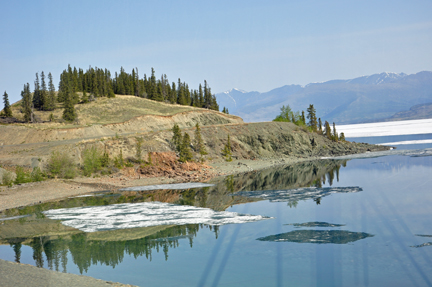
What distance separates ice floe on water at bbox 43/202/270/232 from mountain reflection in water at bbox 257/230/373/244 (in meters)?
3.73

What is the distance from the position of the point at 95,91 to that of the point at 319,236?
77888 mm

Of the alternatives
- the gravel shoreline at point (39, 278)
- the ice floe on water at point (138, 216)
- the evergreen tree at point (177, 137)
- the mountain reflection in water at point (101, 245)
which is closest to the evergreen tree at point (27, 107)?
the evergreen tree at point (177, 137)

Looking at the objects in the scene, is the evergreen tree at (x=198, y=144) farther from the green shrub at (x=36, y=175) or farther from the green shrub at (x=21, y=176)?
the green shrub at (x=21, y=176)

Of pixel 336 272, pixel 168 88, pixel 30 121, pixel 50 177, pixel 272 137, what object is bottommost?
pixel 336 272

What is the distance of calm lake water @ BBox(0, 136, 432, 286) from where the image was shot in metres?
13.6

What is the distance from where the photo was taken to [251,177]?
4334cm

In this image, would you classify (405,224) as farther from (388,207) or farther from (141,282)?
(141,282)

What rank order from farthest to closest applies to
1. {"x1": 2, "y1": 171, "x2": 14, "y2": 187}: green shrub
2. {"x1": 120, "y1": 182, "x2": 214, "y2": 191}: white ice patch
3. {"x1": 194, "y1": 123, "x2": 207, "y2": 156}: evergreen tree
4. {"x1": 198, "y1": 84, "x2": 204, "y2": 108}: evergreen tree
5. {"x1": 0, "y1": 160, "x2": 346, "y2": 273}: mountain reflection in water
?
{"x1": 198, "y1": 84, "x2": 204, "y2": 108}: evergreen tree
{"x1": 194, "y1": 123, "x2": 207, "y2": 156}: evergreen tree
{"x1": 120, "y1": 182, "x2": 214, "y2": 191}: white ice patch
{"x1": 2, "y1": 171, "x2": 14, "y2": 187}: green shrub
{"x1": 0, "y1": 160, "x2": 346, "y2": 273}: mountain reflection in water

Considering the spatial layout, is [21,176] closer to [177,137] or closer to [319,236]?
[177,137]

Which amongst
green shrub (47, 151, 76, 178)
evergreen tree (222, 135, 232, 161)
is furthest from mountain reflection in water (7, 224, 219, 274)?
evergreen tree (222, 135, 232, 161)

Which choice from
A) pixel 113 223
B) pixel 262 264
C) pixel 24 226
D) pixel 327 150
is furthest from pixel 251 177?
pixel 327 150

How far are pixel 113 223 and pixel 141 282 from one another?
369 inches

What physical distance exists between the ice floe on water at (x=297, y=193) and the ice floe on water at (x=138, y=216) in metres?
6.65

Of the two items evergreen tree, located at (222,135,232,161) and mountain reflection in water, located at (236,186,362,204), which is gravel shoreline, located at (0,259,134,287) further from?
evergreen tree, located at (222,135,232,161)
